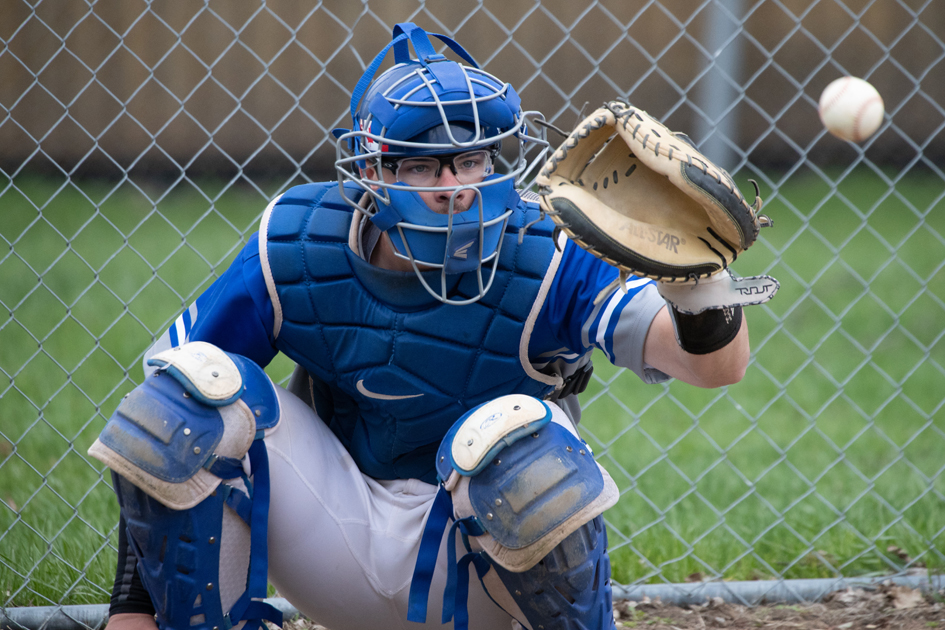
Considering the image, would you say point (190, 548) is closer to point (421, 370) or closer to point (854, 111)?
point (421, 370)

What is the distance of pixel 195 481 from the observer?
1688 mm

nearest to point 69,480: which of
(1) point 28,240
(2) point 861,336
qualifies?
(1) point 28,240

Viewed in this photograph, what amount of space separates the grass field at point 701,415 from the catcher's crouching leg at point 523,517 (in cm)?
95

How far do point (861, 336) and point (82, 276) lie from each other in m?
4.53

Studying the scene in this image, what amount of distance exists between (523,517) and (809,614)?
4.27 feet

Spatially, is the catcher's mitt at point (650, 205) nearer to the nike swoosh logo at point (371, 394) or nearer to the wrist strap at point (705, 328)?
the wrist strap at point (705, 328)

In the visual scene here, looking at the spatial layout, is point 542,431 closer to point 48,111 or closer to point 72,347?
point 72,347

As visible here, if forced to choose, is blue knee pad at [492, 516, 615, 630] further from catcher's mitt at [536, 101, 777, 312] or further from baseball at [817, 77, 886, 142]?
baseball at [817, 77, 886, 142]

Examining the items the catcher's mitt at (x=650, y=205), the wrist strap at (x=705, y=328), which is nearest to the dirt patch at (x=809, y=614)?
the wrist strap at (x=705, y=328)

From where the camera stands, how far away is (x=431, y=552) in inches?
71.7

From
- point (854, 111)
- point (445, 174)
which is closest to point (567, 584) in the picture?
point (445, 174)

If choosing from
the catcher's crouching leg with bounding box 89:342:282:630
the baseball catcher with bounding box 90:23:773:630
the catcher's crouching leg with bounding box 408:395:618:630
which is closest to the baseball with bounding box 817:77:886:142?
the baseball catcher with bounding box 90:23:773:630

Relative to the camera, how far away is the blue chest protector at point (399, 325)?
1962mm

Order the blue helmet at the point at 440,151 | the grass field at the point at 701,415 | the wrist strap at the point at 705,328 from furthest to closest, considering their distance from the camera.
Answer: the grass field at the point at 701,415
the blue helmet at the point at 440,151
the wrist strap at the point at 705,328
